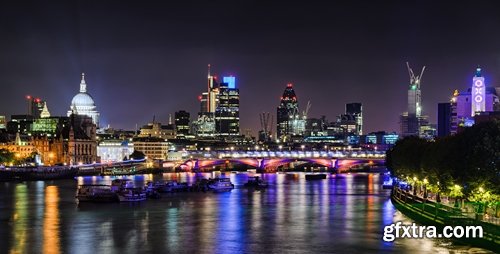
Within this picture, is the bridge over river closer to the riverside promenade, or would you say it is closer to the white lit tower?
the white lit tower

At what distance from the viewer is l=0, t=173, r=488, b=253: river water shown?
43.6 metres

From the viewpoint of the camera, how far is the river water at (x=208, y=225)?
43.6 meters

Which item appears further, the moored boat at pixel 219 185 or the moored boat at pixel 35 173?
the moored boat at pixel 35 173

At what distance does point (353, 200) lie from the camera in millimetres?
76375

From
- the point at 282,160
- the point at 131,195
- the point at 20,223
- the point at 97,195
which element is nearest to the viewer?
the point at 20,223

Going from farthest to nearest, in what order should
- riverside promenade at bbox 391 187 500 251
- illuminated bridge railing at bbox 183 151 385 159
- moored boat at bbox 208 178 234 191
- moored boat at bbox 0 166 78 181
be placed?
illuminated bridge railing at bbox 183 151 385 159 → moored boat at bbox 0 166 78 181 → moored boat at bbox 208 178 234 191 → riverside promenade at bbox 391 187 500 251

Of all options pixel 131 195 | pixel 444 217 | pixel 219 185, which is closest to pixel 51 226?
pixel 131 195

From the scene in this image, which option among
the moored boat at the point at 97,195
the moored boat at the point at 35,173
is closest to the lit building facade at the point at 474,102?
the moored boat at the point at 35,173

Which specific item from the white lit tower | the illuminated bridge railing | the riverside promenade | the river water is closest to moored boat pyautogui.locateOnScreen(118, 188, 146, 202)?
the river water

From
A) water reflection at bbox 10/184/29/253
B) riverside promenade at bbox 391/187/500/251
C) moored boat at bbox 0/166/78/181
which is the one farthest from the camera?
moored boat at bbox 0/166/78/181

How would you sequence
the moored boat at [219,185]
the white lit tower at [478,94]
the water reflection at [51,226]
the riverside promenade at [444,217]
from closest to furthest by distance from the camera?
the riverside promenade at [444,217] < the water reflection at [51,226] < the moored boat at [219,185] < the white lit tower at [478,94]

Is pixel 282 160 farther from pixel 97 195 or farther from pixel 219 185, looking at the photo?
pixel 97 195

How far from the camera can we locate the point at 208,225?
54.2 m

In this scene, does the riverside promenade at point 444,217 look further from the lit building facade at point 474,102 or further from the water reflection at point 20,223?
the lit building facade at point 474,102
